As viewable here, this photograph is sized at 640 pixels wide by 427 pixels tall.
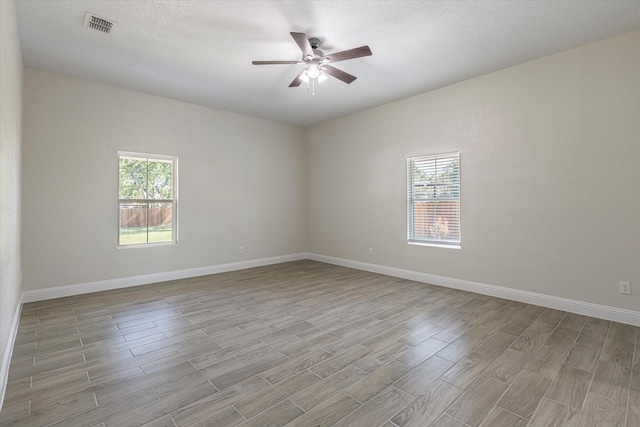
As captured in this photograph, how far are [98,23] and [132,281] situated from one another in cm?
335

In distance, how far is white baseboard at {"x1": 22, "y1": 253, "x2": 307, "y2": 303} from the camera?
387 cm

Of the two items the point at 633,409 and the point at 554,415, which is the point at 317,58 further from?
the point at 633,409

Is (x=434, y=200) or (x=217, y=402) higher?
(x=434, y=200)

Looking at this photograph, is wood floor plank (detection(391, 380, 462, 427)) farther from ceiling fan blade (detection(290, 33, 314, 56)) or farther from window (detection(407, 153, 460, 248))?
ceiling fan blade (detection(290, 33, 314, 56))

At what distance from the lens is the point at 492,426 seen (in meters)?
1.63

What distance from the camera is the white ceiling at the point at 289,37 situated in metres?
2.68

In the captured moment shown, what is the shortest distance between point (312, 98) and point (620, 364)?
469 cm

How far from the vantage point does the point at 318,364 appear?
229 centimetres

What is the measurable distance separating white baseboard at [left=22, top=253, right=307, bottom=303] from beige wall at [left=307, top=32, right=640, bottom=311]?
2.61 meters

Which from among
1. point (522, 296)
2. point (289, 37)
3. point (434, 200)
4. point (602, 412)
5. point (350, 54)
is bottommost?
point (602, 412)

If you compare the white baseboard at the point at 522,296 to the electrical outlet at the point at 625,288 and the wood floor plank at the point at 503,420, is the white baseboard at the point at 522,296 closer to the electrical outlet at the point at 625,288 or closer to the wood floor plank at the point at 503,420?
the electrical outlet at the point at 625,288

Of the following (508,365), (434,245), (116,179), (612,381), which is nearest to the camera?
(612,381)

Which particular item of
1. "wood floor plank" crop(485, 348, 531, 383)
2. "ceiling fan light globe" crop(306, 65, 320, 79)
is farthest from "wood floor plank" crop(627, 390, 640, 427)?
"ceiling fan light globe" crop(306, 65, 320, 79)

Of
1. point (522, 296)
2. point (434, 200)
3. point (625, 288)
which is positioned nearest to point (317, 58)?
point (434, 200)
